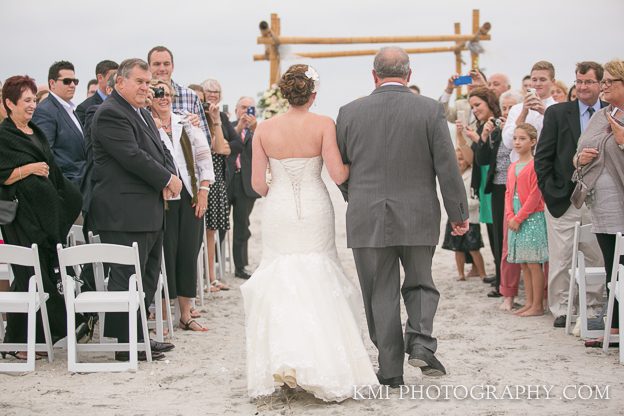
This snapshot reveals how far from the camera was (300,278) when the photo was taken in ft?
18.9

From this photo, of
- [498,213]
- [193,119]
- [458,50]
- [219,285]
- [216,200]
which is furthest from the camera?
[458,50]

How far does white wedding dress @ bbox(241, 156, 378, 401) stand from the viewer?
552 cm

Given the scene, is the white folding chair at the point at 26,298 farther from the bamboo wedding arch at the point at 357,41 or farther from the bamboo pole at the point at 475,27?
the bamboo pole at the point at 475,27

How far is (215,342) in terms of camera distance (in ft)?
25.3

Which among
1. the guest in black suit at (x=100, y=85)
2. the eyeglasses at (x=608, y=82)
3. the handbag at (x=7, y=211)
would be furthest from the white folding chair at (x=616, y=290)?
the guest in black suit at (x=100, y=85)

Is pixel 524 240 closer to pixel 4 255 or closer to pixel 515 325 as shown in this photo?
pixel 515 325

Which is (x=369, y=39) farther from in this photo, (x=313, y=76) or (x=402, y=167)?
(x=402, y=167)

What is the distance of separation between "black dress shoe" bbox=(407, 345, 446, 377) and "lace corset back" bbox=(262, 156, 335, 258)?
0.84 meters

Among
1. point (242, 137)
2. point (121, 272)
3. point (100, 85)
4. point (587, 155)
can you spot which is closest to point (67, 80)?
point (100, 85)

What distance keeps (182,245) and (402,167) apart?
9.43 feet

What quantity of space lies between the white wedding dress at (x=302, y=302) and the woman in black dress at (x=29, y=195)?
1.89 meters

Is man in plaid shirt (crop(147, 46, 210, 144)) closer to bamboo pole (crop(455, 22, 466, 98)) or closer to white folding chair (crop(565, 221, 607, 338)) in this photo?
white folding chair (crop(565, 221, 607, 338))

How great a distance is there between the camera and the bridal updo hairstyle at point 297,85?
5809mm

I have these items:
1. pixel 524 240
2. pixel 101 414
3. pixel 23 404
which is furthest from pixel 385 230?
pixel 524 240
